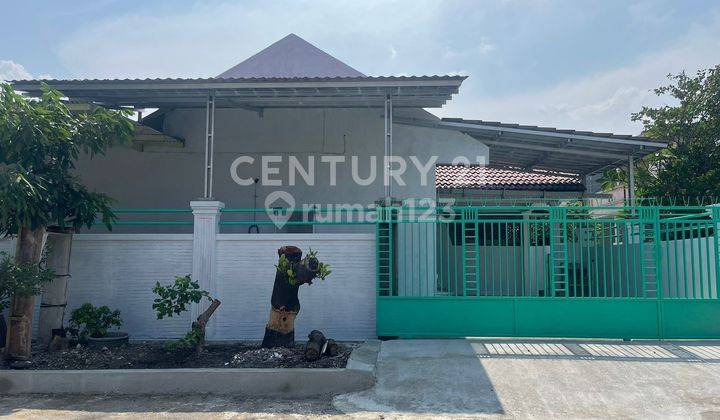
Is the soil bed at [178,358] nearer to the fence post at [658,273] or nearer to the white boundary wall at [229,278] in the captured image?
the white boundary wall at [229,278]

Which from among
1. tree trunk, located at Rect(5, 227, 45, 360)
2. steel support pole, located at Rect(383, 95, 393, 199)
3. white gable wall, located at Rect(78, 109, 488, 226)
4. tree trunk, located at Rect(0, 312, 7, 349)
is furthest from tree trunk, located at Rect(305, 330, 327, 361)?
white gable wall, located at Rect(78, 109, 488, 226)

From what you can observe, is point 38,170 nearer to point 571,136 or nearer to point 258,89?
point 258,89

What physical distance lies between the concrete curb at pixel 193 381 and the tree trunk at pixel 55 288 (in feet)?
3.82

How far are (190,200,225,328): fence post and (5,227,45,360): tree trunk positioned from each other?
6.57 feet

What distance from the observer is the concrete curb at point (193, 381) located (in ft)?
20.0

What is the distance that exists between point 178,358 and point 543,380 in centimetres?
440

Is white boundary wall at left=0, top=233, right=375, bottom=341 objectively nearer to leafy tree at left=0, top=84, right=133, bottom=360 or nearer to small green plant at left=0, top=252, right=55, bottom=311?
leafy tree at left=0, top=84, right=133, bottom=360

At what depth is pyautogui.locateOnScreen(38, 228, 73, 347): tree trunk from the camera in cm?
745

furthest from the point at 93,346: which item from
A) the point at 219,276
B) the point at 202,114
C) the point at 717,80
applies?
the point at 717,80

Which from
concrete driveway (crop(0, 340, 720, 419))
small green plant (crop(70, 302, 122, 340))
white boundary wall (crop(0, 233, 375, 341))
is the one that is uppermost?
white boundary wall (crop(0, 233, 375, 341))

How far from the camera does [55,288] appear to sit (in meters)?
7.55

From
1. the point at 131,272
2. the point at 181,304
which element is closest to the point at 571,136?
the point at 181,304

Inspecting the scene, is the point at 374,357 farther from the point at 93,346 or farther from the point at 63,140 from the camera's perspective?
Result: the point at 63,140

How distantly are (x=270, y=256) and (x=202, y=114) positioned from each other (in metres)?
4.29
